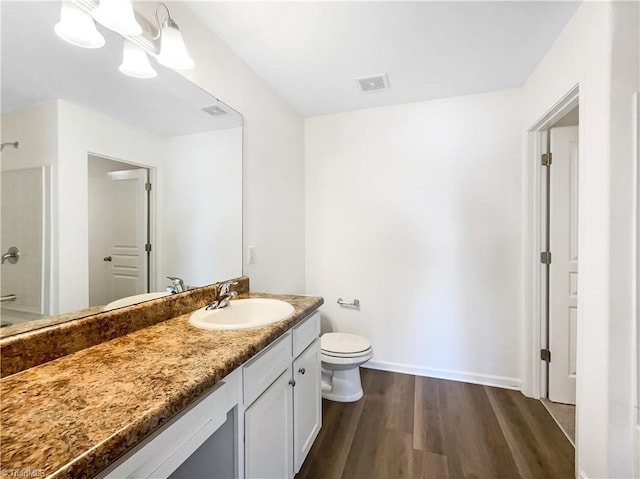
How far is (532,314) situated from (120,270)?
254cm

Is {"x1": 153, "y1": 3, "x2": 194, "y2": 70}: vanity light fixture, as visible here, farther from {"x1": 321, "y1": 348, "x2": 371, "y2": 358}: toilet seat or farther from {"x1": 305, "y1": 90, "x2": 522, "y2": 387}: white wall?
{"x1": 321, "y1": 348, "x2": 371, "y2": 358}: toilet seat

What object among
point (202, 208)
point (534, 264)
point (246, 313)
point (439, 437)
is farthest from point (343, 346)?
point (534, 264)

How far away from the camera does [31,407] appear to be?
62cm

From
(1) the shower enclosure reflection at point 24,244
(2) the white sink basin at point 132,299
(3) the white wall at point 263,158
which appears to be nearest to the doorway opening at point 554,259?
(3) the white wall at point 263,158

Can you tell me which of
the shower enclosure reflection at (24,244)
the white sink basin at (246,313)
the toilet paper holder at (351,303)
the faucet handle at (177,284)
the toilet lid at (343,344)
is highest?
the shower enclosure reflection at (24,244)

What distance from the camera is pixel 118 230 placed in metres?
1.13

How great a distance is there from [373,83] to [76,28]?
67.7 inches

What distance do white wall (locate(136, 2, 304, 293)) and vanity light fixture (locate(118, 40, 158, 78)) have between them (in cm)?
18

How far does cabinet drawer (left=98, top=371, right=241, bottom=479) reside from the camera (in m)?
0.59

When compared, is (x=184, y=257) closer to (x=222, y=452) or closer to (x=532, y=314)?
(x=222, y=452)

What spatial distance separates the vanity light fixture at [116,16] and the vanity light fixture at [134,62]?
104mm

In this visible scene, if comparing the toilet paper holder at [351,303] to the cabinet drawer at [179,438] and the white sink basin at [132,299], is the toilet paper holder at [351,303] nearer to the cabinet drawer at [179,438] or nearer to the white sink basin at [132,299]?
the white sink basin at [132,299]

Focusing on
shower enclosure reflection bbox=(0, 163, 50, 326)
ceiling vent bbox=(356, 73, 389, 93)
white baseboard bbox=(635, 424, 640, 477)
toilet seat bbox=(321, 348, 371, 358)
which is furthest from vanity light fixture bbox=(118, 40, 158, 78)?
white baseboard bbox=(635, 424, 640, 477)

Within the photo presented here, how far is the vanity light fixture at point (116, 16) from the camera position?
0.98 meters
